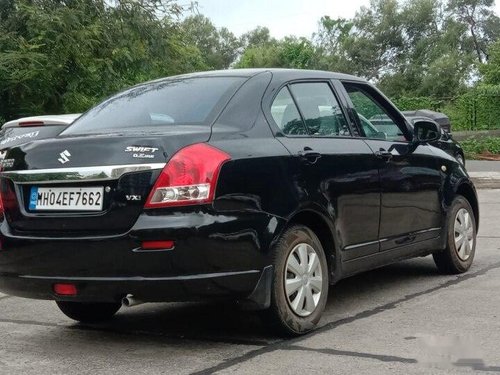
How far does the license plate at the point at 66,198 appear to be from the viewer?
465 centimetres

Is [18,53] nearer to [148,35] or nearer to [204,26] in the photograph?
[148,35]

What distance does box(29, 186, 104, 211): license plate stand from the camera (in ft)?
15.3

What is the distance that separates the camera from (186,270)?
4.50m

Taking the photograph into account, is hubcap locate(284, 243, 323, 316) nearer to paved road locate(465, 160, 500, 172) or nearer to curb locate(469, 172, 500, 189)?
curb locate(469, 172, 500, 189)

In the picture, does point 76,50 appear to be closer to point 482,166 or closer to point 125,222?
point 482,166

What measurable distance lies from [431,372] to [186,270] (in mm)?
1362

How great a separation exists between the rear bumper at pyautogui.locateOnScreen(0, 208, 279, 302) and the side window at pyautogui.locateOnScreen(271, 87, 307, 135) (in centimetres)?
75

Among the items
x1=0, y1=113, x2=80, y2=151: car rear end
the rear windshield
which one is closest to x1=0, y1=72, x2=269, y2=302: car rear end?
the rear windshield

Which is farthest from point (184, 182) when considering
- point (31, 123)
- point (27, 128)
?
point (31, 123)

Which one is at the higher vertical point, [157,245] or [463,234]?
[157,245]

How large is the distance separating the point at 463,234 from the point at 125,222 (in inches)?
139

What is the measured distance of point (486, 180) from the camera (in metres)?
17.7

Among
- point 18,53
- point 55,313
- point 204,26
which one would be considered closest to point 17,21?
point 18,53

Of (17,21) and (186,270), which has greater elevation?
(17,21)
